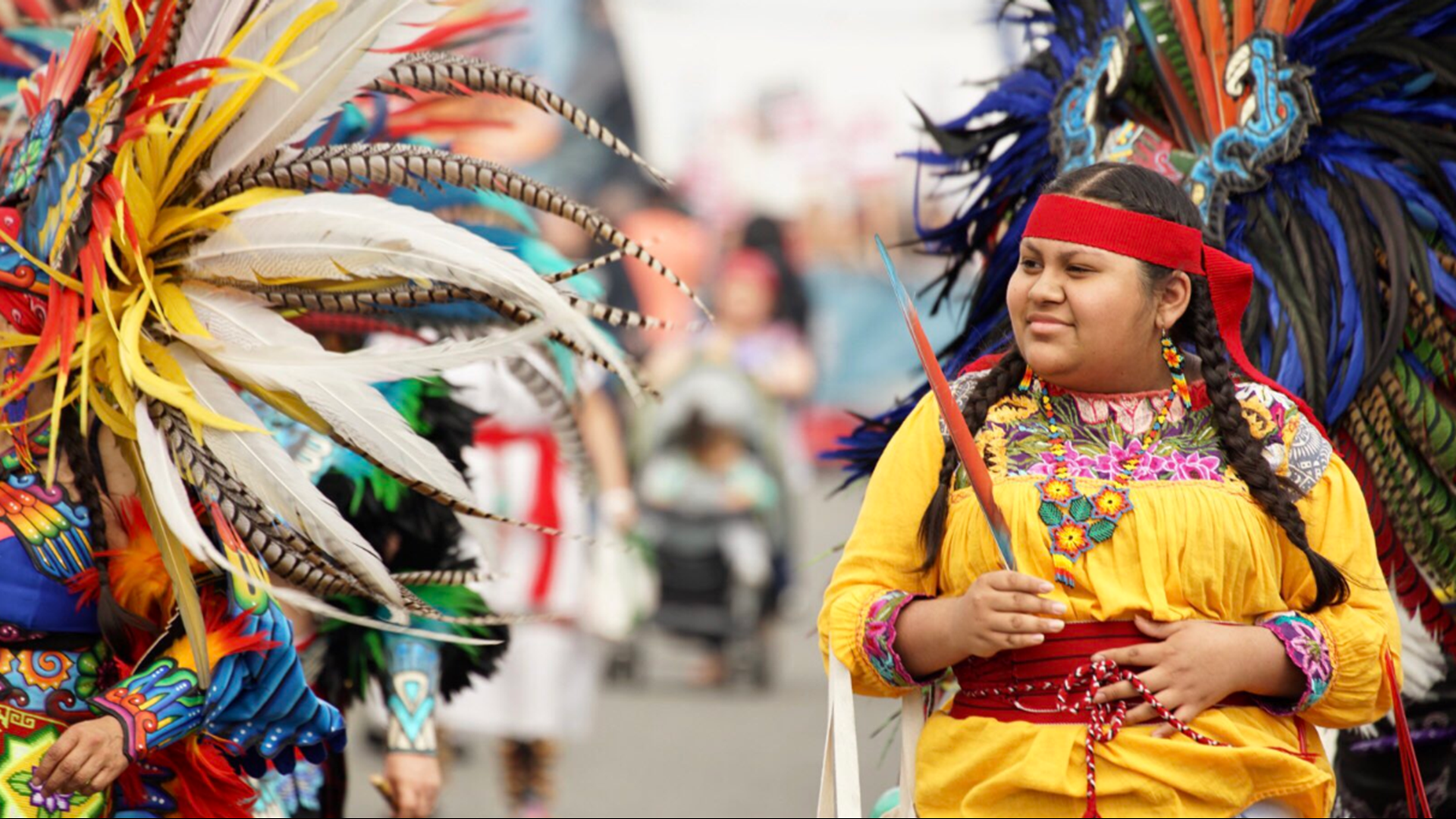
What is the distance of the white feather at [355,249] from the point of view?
3062 millimetres

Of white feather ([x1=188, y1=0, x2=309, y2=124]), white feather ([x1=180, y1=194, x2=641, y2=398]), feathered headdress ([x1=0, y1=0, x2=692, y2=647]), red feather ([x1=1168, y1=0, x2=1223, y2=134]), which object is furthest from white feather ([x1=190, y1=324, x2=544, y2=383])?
red feather ([x1=1168, y1=0, x2=1223, y2=134])

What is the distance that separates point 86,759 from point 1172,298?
1803 mm

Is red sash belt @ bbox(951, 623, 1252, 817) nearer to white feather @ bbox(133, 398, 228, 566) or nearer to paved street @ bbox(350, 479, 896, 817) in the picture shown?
white feather @ bbox(133, 398, 228, 566)

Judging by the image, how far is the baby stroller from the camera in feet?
33.0

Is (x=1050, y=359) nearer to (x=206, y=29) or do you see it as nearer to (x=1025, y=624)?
(x=1025, y=624)

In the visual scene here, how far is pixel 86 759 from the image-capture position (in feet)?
9.74

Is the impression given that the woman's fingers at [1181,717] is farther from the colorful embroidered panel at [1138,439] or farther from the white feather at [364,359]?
the white feather at [364,359]

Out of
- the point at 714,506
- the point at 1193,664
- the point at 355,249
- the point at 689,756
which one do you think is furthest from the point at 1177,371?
the point at 714,506

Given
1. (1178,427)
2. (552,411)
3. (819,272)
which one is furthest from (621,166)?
(1178,427)

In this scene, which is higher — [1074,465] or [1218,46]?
[1218,46]

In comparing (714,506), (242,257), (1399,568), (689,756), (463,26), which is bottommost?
(689,756)

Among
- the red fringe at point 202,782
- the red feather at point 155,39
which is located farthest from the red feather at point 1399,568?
the red feather at point 155,39

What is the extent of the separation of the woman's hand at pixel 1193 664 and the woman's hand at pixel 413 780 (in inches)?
90.9

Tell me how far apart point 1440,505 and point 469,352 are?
1928 mm
